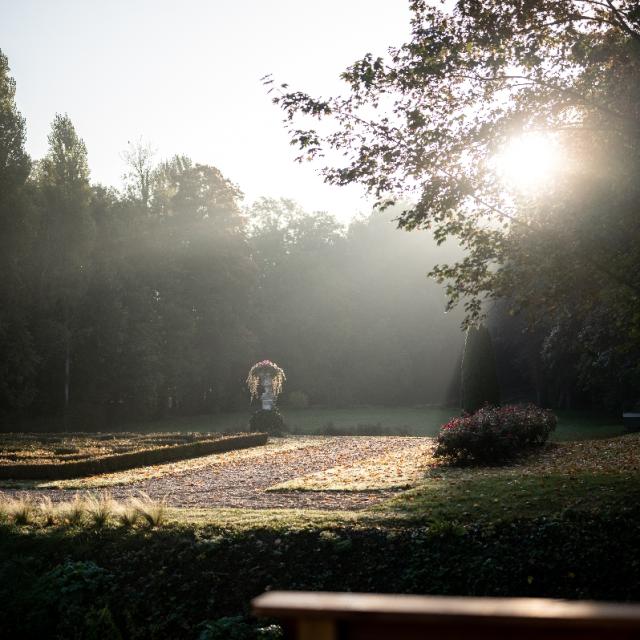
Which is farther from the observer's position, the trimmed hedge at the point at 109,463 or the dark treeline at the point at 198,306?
the dark treeline at the point at 198,306

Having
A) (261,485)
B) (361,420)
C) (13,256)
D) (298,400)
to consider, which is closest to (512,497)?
(261,485)

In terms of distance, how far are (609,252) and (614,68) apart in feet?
9.14

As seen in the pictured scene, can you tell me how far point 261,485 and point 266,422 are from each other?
48.7 ft

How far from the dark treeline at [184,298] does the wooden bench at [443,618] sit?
31520 mm

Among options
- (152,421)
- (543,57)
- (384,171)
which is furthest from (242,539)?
(152,421)

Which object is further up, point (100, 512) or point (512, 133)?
point (512, 133)

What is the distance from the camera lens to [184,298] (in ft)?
140

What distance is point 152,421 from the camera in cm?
3950

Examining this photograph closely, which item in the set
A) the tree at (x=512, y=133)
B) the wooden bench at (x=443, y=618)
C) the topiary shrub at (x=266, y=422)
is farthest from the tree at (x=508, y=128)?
the topiary shrub at (x=266, y=422)

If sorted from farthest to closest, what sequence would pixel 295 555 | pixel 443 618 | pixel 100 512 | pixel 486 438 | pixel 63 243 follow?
pixel 63 243 < pixel 486 438 < pixel 100 512 < pixel 295 555 < pixel 443 618

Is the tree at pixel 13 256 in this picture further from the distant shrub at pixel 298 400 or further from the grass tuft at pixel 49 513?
the grass tuft at pixel 49 513

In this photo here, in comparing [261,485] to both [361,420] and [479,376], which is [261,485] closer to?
[479,376]

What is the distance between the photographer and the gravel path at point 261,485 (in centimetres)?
1117

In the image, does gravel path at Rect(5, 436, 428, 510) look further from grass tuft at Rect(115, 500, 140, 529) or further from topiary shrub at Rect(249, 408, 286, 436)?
topiary shrub at Rect(249, 408, 286, 436)
